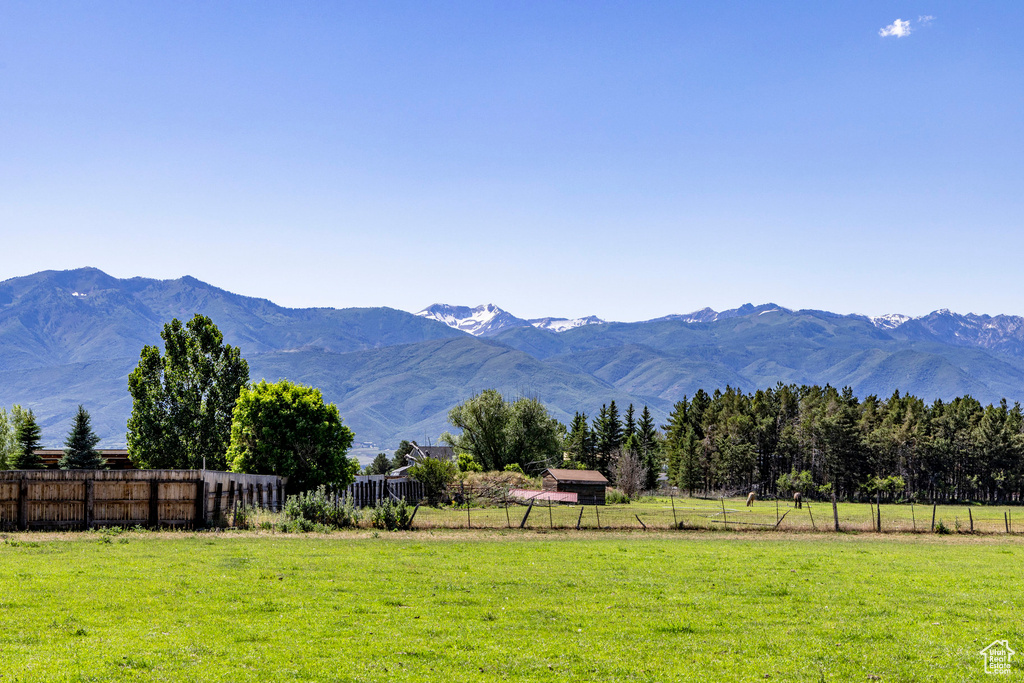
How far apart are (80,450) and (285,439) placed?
57.9 feet

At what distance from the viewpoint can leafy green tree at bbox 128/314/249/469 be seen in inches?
2653

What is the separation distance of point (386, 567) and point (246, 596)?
632 cm

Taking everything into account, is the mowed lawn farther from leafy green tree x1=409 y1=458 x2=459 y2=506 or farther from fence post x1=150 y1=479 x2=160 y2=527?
leafy green tree x1=409 y1=458 x2=459 y2=506

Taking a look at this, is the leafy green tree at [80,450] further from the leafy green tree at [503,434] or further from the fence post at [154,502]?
the leafy green tree at [503,434]

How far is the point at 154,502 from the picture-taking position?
36219 mm

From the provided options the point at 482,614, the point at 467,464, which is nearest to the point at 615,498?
the point at 467,464

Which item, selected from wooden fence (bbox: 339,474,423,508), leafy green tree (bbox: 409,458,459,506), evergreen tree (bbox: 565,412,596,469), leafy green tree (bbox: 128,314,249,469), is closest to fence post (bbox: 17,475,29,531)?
wooden fence (bbox: 339,474,423,508)

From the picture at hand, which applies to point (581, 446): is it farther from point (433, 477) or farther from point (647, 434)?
point (433, 477)

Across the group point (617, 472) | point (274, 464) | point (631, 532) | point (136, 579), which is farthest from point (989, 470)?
point (136, 579)

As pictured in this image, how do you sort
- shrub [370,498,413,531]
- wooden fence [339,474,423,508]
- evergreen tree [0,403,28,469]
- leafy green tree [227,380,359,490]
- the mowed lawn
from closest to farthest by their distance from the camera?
1. the mowed lawn
2. shrub [370,498,413,531]
3. leafy green tree [227,380,359,490]
4. evergreen tree [0,403,28,469]
5. wooden fence [339,474,423,508]

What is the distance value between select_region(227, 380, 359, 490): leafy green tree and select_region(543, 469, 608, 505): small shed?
28.7 meters

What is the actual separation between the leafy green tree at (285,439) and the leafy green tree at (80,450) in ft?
37.6

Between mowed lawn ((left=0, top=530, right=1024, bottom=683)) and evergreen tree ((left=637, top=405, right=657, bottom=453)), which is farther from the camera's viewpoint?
evergreen tree ((left=637, top=405, right=657, bottom=453))

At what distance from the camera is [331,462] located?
60906mm
